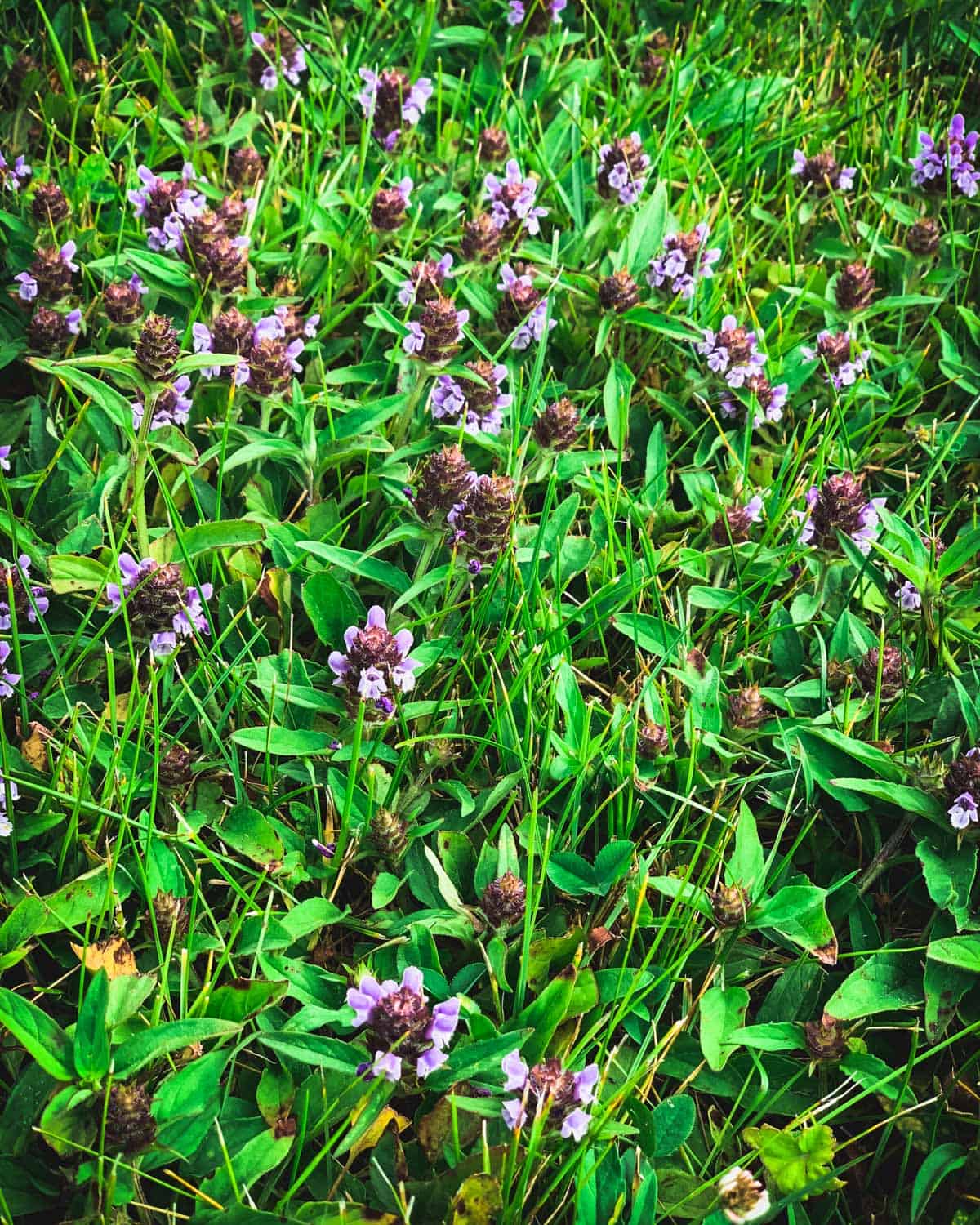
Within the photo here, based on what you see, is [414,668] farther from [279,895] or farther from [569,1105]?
[569,1105]

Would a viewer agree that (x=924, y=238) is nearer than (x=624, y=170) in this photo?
No

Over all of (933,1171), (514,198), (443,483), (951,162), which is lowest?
(933,1171)

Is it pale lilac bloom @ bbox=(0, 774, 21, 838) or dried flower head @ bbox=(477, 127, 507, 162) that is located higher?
dried flower head @ bbox=(477, 127, 507, 162)

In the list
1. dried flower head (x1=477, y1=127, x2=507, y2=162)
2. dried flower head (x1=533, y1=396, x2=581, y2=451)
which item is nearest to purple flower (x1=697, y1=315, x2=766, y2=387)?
dried flower head (x1=533, y1=396, x2=581, y2=451)

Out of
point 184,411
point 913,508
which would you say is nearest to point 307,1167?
point 184,411

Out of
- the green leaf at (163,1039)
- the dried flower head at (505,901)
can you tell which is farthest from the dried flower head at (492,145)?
the green leaf at (163,1039)

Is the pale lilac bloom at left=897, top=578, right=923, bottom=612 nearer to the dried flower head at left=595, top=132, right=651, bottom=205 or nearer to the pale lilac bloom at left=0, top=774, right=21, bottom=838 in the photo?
the dried flower head at left=595, top=132, right=651, bottom=205

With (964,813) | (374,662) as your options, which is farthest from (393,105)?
(964,813)

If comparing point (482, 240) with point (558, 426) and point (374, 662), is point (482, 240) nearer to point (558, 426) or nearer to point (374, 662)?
point (558, 426)
